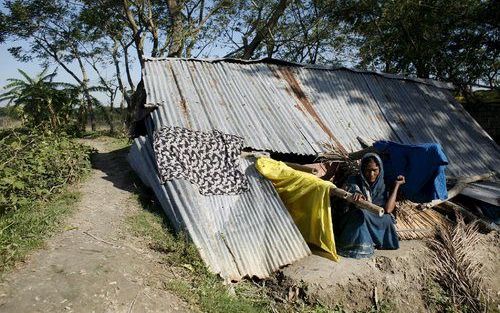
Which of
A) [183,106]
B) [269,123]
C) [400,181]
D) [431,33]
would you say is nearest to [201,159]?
[183,106]

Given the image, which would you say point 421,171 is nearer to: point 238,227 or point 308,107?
point 308,107

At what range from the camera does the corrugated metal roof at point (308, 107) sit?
671 cm

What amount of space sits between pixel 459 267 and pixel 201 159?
379 cm

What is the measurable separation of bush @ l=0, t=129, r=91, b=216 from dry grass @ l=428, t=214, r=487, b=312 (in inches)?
217

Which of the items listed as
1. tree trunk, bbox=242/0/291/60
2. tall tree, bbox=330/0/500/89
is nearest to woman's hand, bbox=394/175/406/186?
tree trunk, bbox=242/0/291/60

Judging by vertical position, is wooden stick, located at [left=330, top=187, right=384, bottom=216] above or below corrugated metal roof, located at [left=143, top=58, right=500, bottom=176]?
below

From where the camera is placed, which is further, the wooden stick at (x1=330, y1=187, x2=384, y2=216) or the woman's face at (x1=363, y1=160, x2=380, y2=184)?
the woman's face at (x1=363, y1=160, x2=380, y2=184)

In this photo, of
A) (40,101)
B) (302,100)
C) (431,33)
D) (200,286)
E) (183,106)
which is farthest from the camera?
(431,33)

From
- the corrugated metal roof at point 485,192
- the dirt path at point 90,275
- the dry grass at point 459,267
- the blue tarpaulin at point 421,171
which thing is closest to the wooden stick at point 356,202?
the dry grass at point 459,267

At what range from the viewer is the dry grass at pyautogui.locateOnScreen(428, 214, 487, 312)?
4.99 m

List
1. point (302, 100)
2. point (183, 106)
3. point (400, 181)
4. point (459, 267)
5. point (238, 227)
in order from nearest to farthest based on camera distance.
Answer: point (238, 227)
point (459, 267)
point (400, 181)
point (183, 106)
point (302, 100)

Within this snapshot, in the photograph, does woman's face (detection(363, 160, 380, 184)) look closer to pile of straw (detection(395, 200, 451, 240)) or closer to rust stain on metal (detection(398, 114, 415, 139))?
pile of straw (detection(395, 200, 451, 240))

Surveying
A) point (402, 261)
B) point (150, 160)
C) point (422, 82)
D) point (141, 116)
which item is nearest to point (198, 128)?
point (150, 160)

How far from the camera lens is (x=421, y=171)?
624 centimetres
